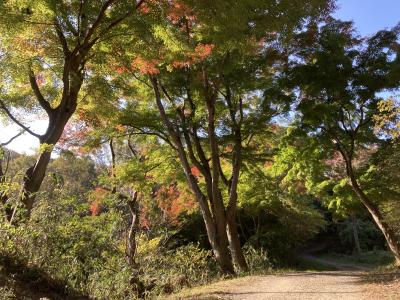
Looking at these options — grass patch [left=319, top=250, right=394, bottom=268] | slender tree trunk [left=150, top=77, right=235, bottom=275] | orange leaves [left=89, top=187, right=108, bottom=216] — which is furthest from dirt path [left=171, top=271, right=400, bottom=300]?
grass patch [left=319, top=250, right=394, bottom=268]

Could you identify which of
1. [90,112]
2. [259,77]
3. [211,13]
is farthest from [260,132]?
[211,13]

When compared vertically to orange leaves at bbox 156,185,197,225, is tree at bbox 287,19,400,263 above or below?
above

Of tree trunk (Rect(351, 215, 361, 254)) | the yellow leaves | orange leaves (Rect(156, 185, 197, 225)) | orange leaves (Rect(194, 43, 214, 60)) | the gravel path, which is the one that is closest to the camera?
the yellow leaves

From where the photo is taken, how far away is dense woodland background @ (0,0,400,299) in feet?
18.3

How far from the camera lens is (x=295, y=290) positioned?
282 inches

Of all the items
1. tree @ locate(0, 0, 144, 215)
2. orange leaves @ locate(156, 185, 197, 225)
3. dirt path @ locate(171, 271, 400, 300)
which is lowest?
dirt path @ locate(171, 271, 400, 300)

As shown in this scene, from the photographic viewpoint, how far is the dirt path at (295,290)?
643 cm

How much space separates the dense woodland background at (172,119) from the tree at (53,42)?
0.10 ft

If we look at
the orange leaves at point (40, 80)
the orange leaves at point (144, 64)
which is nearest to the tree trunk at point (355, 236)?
the orange leaves at point (144, 64)

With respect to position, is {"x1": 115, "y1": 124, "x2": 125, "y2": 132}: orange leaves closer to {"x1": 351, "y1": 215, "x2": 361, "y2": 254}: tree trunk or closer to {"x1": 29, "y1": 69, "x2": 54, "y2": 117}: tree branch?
{"x1": 29, "y1": 69, "x2": 54, "y2": 117}: tree branch

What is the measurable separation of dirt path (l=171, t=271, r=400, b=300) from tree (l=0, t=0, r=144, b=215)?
137 inches

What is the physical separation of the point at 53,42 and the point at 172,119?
184 inches

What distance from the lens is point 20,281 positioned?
4762 millimetres

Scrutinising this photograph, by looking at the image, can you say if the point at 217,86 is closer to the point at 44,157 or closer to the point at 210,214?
the point at 210,214
